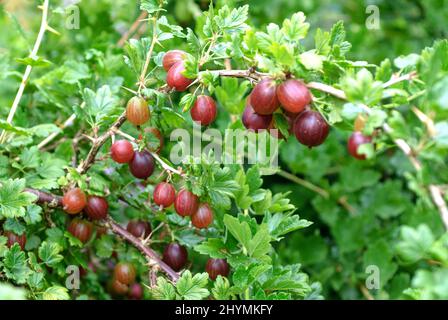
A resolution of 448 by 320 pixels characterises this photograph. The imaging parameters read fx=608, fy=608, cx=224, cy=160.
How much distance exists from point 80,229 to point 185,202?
0.22 metres

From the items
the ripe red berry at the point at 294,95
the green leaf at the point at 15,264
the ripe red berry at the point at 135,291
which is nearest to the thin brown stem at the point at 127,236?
the green leaf at the point at 15,264

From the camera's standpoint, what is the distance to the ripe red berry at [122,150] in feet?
3.01

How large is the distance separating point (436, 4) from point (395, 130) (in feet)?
4.22

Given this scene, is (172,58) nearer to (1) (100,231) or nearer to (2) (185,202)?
(2) (185,202)

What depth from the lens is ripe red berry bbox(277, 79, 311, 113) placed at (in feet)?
2.54

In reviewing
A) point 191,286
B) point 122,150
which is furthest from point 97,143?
point 191,286

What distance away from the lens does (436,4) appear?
1814 mm

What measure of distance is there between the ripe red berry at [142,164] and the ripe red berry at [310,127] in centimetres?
24

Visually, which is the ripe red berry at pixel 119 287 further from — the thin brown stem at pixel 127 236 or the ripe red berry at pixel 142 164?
the ripe red berry at pixel 142 164

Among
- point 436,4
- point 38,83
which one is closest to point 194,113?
point 38,83

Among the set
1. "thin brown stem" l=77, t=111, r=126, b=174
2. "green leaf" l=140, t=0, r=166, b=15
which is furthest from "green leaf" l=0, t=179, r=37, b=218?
"green leaf" l=140, t=0, r=166, b=15
